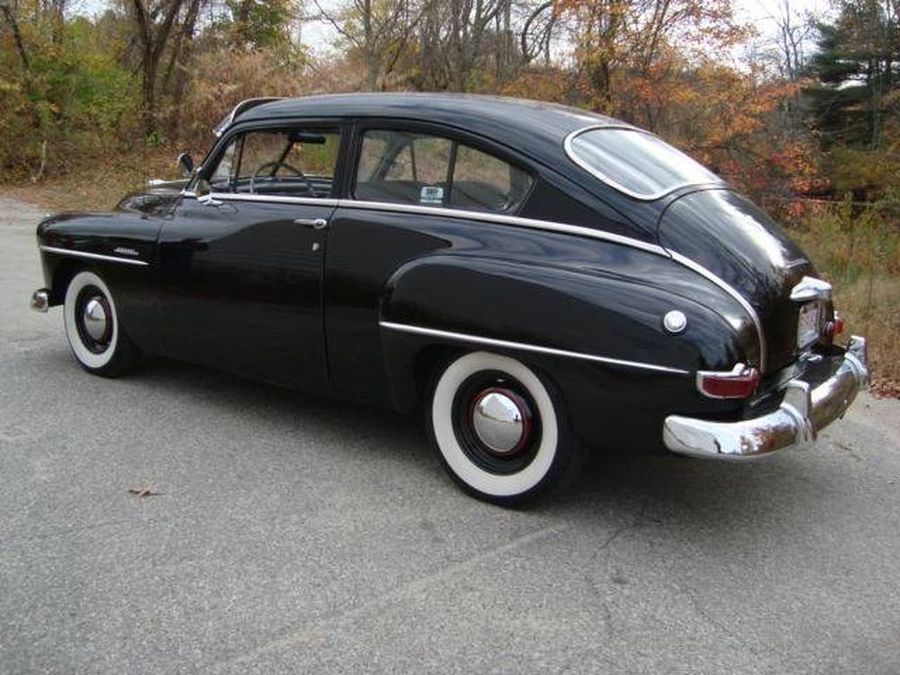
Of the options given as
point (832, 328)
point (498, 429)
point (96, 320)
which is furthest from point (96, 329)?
point (832, 328)

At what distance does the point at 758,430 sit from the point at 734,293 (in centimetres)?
52

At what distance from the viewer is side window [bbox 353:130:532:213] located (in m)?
3.76

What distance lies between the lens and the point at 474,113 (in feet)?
12.8

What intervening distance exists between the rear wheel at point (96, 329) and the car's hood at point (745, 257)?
329 cm

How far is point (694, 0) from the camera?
14.8 metres

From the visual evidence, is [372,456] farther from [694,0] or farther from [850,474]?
[694,0]

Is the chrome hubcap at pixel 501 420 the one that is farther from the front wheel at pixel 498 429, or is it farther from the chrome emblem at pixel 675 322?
the chrome emblem at pixel 675 322

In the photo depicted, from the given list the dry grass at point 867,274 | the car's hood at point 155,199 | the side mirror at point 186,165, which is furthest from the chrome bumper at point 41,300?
the dry grass at point 867,274

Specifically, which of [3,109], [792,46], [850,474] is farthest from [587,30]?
[792,46]

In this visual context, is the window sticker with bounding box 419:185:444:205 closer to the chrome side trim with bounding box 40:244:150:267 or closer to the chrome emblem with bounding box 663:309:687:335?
the chrome emblem with bounding box 663:309:687:335

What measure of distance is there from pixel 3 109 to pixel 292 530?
54.4 ft

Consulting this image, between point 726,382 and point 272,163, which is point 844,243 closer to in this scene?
point 272,163

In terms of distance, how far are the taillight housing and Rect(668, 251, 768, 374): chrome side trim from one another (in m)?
0.17

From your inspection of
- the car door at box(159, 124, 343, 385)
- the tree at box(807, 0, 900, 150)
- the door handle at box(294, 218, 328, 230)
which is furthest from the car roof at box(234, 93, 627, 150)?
the tree at box(807, 0, 900, 150)
